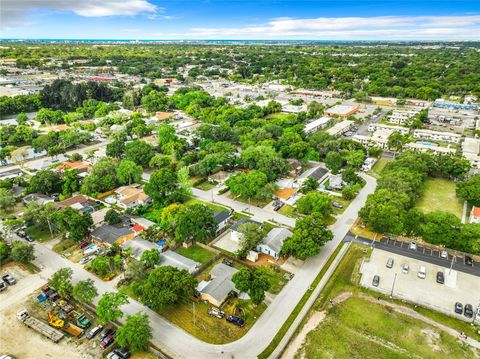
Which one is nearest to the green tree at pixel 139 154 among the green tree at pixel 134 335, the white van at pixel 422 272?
the green tree at pixel 134 335

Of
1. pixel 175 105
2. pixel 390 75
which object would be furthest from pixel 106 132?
pixel 390 75

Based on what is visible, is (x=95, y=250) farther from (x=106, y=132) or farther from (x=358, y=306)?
(x=106, y=132)

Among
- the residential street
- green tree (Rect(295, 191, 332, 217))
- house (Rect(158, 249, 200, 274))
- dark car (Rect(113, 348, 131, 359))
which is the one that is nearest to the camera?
dark car (Rect(113, 348, 131, 359))

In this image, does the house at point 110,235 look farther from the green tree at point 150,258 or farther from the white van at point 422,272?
the white van at point 422,272

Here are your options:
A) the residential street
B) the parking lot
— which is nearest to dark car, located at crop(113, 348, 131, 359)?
the residential street

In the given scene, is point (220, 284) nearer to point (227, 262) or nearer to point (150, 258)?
point (227, 262)

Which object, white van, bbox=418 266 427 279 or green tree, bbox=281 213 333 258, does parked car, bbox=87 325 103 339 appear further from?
white van, bbox=418 266 427 279
